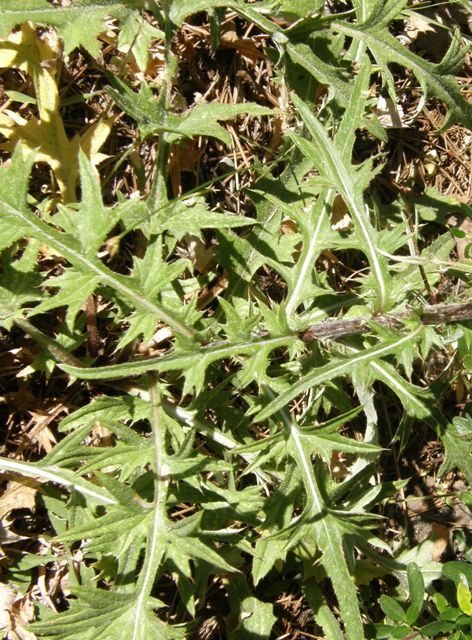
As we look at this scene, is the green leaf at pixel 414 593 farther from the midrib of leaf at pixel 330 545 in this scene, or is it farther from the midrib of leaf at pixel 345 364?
the midrib of leaf at pixel 345 364

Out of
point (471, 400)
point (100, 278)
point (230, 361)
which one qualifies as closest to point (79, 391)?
point (230, 361)

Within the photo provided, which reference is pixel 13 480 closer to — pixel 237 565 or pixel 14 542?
pixel 14 542

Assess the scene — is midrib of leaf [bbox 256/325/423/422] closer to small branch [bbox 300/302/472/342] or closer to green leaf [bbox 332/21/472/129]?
small branch [bbox 300/302/472/342]

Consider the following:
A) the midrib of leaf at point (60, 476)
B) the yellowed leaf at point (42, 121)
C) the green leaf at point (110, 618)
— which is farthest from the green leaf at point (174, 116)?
the green leaf at point (110, 618)

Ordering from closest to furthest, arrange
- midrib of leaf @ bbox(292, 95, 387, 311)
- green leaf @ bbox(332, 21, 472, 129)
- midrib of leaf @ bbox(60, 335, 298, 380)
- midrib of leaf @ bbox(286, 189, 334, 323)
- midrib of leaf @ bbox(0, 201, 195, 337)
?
1. midrib of leaf @ bbox(60, 335, 298, 380)
2. midrib of leaf @ bbox(0, 201, 195, 337)
3. midrib of leaf @ bbox(292, 95, 387, 311)
4. midrib of leaf @ bbox(286, 189, 334, 323)
5. green leaf @ bbox(332, 21, 472, 129)

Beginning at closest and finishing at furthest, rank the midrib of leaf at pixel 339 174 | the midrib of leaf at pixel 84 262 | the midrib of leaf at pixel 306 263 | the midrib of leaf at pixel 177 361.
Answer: the midrib of leaf at pixel 177 361 → the midrib of leaf at pixel 84 262 → the midrib of leaf at pixel 339 174 → the midrib of leaf at pixel 306 263

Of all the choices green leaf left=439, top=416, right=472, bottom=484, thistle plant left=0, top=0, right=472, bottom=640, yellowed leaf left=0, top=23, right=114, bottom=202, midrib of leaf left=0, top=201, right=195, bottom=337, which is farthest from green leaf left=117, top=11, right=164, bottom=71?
green leaf left=439, top=416, right=472, bottom=484

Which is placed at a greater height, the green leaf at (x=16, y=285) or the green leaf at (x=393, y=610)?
the green leaf at (x=16, y=285)
